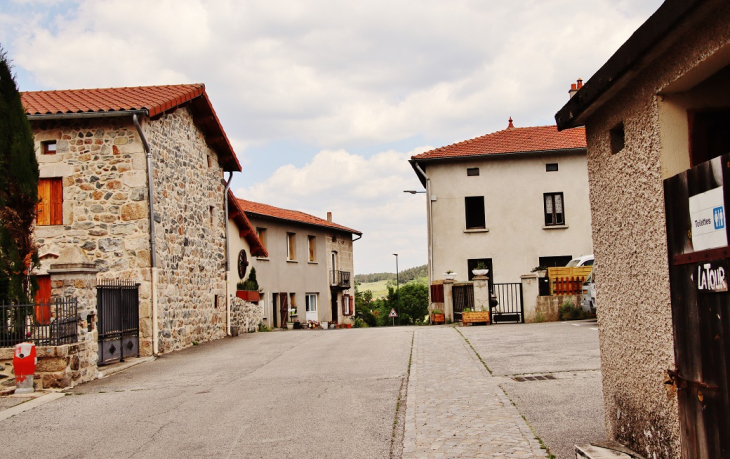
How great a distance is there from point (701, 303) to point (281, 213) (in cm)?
3603

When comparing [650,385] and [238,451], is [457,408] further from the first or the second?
[650,385]

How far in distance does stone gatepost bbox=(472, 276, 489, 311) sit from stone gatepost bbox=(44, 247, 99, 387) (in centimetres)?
1246

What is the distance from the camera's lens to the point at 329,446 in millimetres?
6539

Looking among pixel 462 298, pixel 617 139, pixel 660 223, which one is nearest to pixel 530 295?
pixel 462 298

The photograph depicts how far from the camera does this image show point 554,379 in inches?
373

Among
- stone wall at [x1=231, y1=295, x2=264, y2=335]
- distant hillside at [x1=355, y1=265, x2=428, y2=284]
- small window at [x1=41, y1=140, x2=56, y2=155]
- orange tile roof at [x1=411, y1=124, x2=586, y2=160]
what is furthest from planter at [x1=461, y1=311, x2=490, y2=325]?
distant hillside at [x1=355, y1=265, x2=428, y2=284]

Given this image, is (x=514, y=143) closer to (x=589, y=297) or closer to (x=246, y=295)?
(x=589, y=297)

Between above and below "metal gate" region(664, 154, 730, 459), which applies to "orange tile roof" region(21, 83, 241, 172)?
above

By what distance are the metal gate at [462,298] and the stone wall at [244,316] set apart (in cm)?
718

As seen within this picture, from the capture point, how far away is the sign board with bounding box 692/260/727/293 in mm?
3594

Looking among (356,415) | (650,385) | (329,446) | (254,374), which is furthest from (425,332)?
(650,385)

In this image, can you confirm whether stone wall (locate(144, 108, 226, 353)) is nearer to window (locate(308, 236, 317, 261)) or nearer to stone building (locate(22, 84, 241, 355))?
stone building (locate(22, 84, 241, 355))

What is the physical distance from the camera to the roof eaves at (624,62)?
381 cm

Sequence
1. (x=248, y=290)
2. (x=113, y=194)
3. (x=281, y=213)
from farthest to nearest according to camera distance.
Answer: (x=281, y=213)
(x=248, y=290)
(x=113, y=194)
